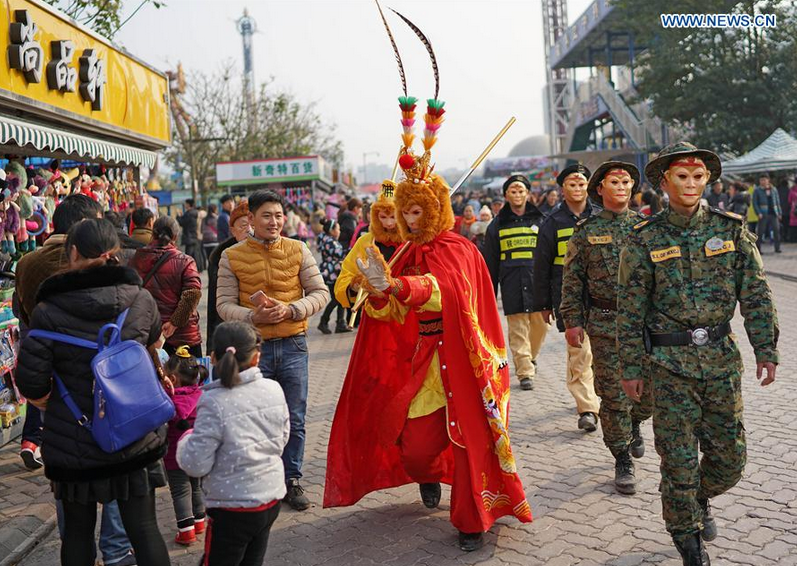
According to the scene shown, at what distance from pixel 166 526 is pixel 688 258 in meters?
3.38

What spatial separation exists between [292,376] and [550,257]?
94.4 inches

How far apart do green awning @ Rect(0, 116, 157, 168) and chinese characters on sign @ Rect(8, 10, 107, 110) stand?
428 mm

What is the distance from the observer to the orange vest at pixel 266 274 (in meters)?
5.38

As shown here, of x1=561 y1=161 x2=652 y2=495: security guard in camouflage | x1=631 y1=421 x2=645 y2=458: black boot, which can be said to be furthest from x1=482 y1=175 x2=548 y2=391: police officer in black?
x1=561 y1=161 x2=652 y2=495: security guard in camouflage

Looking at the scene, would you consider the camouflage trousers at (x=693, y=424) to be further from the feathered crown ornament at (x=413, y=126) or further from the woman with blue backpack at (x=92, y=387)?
the woman with blue backpack at (x=92, y=387)

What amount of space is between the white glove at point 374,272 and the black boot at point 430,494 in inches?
53.2

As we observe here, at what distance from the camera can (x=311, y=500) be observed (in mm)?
5621

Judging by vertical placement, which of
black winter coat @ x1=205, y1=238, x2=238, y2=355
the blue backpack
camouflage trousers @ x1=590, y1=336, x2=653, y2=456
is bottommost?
camouflage trousers @ x1=590, y1=336, x2=653, y2=456

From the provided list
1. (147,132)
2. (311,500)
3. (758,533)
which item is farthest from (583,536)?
(147,132)

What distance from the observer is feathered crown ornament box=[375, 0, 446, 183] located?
5027 millimetres

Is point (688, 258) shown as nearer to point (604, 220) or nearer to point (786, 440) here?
point (604, 220)

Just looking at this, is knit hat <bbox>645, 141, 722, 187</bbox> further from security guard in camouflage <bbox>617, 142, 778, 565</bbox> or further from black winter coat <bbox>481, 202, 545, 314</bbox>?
black winter coat <bbox>481, 202, 545, 314</bbox>

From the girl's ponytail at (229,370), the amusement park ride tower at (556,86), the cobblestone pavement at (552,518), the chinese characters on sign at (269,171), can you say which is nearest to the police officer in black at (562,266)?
the cobblestone pavement at (552,518)

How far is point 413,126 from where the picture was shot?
519 cm
